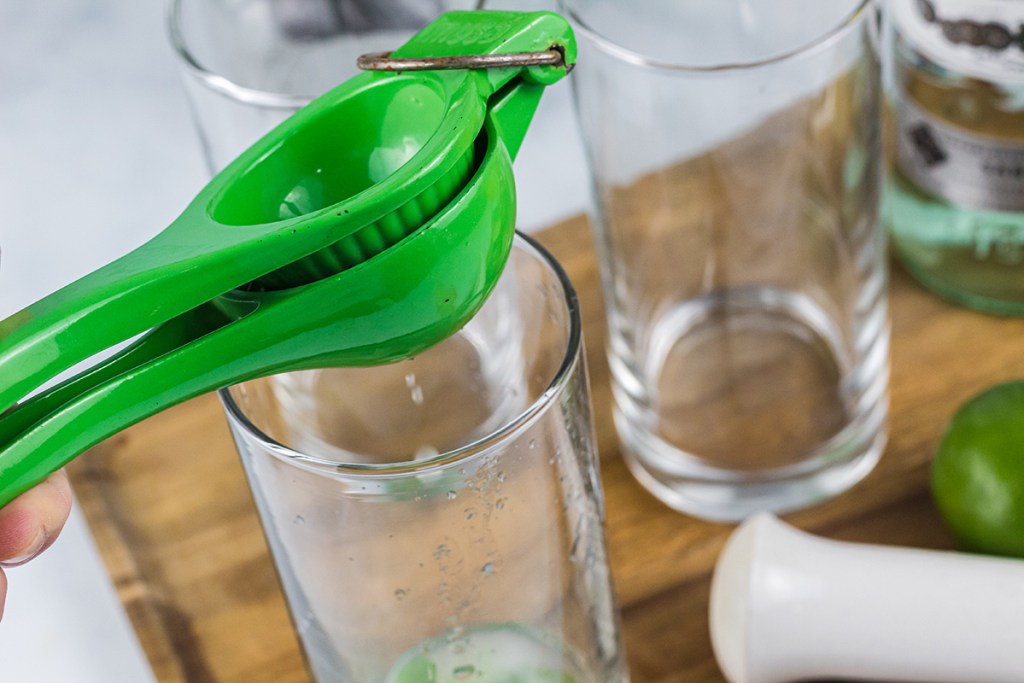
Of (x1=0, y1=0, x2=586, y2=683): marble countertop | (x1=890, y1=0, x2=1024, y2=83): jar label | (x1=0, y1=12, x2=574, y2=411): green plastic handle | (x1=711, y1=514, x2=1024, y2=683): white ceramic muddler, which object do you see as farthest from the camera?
(x1=0, y1=0, x2=586, y2=683): marble countertop

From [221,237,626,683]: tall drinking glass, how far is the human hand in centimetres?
6

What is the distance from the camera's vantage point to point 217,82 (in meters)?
0.58

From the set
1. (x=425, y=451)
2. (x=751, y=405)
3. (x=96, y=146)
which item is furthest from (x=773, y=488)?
(x=96, y=146)

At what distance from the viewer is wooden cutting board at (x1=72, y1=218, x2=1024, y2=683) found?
0.57 m

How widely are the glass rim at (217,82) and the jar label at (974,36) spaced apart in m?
0.28

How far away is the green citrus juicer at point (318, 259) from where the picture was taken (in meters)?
0.34

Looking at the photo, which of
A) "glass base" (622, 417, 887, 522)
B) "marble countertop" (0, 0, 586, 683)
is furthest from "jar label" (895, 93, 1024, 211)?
"marble countertop" (0, 0, 586, 683)

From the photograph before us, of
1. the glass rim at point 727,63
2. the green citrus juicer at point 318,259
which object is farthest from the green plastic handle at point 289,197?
the glass rim at point 727,63

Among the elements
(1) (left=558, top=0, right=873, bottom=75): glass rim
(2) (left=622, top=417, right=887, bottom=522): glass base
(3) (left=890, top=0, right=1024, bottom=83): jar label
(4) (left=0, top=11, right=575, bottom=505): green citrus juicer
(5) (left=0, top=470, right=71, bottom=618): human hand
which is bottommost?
(2) (left=622, top=417, right=887, bottom=522): glass base

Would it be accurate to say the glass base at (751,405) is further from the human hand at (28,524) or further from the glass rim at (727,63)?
the human hand at (28,524)

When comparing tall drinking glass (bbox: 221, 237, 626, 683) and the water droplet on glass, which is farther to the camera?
the water droplet on glass

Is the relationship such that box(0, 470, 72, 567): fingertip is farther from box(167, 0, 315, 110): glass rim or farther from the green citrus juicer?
box(167, 0, 315, 110): glass rim

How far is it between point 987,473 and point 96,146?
77 cm

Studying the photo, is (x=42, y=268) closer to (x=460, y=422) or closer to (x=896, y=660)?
(x=460, y=422)
